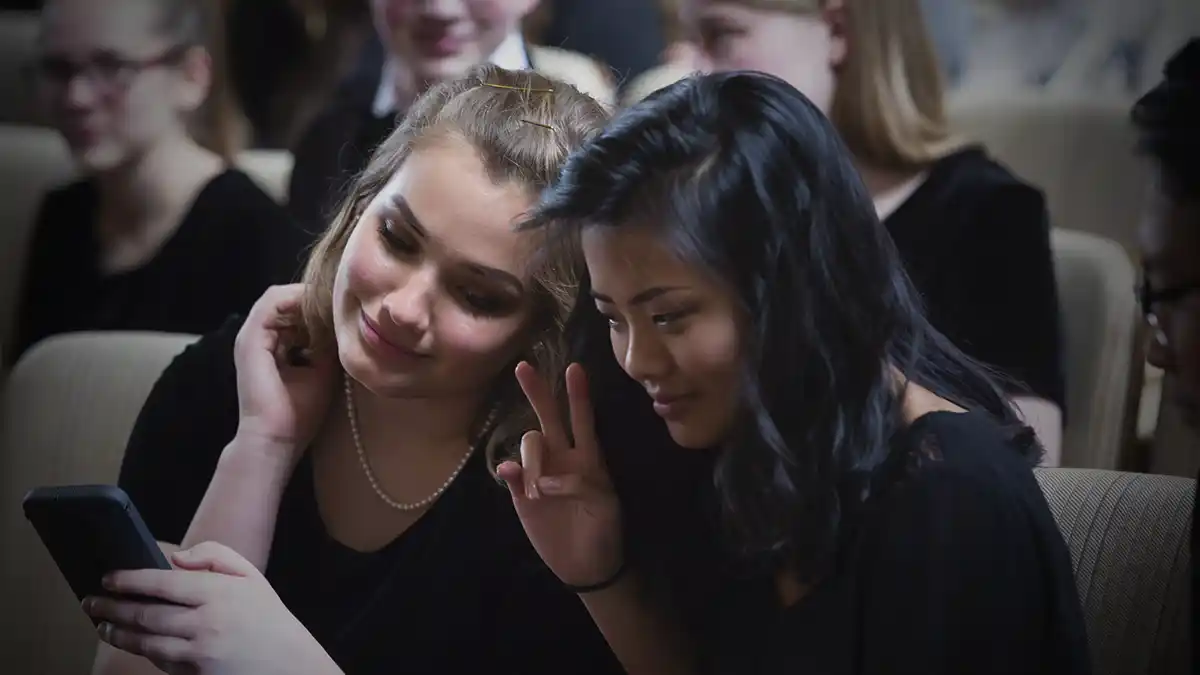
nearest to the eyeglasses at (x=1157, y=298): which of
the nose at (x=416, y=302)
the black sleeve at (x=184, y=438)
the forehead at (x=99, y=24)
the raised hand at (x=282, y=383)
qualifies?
the nose at (x=416, y=302)

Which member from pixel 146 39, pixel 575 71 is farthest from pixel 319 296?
pixel 146 39

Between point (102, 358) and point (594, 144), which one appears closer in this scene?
point (594, 144)

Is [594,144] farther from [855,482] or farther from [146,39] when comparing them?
[146,39]

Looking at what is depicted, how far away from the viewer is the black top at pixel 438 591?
110 cm

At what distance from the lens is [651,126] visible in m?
0.95

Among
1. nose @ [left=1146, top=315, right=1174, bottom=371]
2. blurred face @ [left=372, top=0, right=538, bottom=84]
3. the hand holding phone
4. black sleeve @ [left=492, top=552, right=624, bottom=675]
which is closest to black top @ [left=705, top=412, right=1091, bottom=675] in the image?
nose @ [left=1146, top=315, right=1174, bottom=371]

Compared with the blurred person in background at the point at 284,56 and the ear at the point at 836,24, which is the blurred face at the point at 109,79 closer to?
the blurred person in background at the point at 284,56

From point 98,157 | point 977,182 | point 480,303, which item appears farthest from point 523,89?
point 98,157

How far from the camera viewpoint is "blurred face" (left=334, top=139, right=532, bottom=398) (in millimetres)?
1077

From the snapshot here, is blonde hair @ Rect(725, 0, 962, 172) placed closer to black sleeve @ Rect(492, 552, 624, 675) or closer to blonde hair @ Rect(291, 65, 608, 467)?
blonde hair @ Rect(291, 65, 608, 467)

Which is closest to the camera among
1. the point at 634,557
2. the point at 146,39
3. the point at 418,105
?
the point at 634,557

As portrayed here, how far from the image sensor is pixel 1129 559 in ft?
3.34

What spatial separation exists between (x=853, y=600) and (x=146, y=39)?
1082 mm

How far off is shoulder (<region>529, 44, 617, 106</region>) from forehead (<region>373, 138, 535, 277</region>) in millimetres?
116
